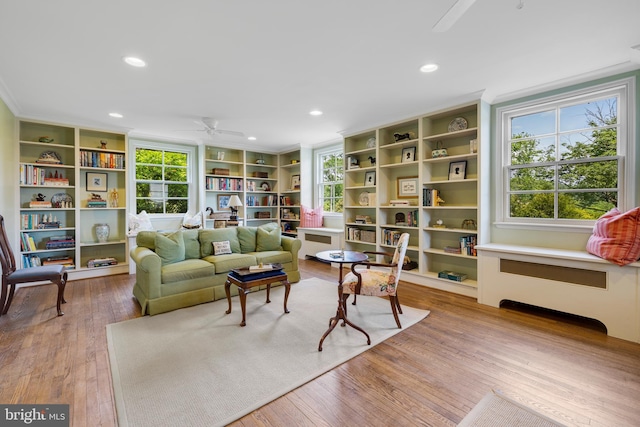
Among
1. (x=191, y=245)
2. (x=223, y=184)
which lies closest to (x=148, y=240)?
(x=191, y=245)

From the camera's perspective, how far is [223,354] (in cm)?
235

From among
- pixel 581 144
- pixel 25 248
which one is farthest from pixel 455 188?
pixel 25 248

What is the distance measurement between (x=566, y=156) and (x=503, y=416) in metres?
3.00

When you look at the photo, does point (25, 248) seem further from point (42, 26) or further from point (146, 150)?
point (42, 26)

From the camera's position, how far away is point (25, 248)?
4270mm

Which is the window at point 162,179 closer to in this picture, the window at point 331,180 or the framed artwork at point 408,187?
the window at point 331,180

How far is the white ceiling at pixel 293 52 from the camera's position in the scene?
2.02 metres

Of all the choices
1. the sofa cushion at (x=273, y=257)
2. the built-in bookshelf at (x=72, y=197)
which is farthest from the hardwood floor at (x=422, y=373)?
the built-in bookshelf at (x=72, y=197)

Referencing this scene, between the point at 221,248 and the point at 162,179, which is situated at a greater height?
the point at 162,179

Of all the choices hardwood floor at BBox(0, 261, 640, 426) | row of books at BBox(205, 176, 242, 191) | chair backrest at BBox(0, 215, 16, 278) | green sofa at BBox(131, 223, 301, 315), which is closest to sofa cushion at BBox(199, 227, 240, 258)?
green sofa at BBox(131, 223, 301, 315)

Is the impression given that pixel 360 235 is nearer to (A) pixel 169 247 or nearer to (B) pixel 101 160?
(A) pixel 169 247

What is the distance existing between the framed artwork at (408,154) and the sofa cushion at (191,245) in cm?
330

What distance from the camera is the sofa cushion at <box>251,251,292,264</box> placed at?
4102mm

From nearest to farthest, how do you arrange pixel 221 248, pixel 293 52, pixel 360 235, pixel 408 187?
pixel 293 52 → pixel 221 248 → pixel 408 187 → pixel 360 235
